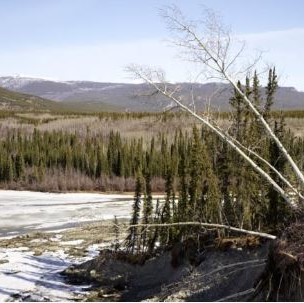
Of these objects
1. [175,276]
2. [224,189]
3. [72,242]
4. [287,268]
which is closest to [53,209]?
[72,242]

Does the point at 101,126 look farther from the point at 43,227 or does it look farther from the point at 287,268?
the point at 287,268

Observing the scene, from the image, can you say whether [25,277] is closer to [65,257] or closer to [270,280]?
[65,257]

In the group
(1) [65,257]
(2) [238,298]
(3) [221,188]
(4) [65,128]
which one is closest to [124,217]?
(1) [65,257]

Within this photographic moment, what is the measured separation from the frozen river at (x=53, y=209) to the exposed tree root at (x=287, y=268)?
18205mm

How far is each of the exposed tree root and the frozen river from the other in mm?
18205

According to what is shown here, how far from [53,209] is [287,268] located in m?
26.5

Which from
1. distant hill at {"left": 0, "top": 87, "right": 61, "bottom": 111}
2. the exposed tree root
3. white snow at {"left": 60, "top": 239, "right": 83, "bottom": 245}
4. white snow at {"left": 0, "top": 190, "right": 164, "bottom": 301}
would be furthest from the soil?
distant hill at {"left": 0, "top": 87, "right": 61, "bottom": 111}

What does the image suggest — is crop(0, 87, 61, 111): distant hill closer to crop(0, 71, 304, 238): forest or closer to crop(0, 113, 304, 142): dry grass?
crop(0, 71, 304, 238): forest

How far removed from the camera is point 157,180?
47781mm

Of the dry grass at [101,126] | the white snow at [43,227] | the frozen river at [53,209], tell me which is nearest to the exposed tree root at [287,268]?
the white snow at [43,227]

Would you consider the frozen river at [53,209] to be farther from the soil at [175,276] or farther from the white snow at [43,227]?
the soil at [175,276]

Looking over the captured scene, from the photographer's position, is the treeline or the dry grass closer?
the treeline

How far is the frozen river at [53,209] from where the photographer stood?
29.3m

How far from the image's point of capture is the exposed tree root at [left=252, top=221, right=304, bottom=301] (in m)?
9.86
